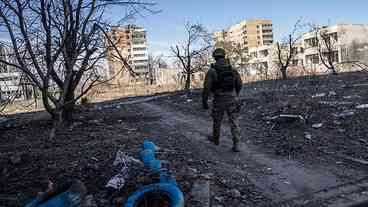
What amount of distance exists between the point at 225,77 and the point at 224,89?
0.19 m

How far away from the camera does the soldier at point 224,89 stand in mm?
5121

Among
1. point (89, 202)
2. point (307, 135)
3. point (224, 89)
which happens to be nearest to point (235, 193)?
point (89, 202)

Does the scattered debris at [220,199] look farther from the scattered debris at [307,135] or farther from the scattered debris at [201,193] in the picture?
the scattered debris at [307,135]

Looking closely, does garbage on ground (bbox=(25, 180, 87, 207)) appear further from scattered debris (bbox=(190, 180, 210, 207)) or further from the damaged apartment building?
the damaged apartment building

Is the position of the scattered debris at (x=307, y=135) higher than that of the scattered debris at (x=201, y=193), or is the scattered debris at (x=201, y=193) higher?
the scattered debris at (x=307, y=135)

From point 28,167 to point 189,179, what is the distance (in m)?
2.05

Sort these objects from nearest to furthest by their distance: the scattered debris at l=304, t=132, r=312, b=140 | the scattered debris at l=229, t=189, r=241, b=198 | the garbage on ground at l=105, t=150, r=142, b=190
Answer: the garbage on ground at l=105, t=150, r=142, b=190
the scattered debris at l=229, t=189, r=241, b=198
the scattered debris at l=304, t=132, r=312, b=140

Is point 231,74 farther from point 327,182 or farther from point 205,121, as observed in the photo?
point 205,121

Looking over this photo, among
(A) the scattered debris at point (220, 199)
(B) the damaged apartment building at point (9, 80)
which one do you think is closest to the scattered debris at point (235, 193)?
(A) the scattered debris at point (220, 199)

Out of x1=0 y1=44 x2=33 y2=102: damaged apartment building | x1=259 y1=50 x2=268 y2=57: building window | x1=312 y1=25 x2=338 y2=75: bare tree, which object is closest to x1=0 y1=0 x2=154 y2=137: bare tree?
x1=0 y1=44 x2=33 y2=102: damaged apartment building

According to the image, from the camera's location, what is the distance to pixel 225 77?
514 cm

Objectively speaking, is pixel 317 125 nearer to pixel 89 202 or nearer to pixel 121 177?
pixel 121 177

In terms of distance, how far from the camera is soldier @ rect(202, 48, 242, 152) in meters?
5.12

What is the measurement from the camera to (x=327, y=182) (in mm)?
3734
